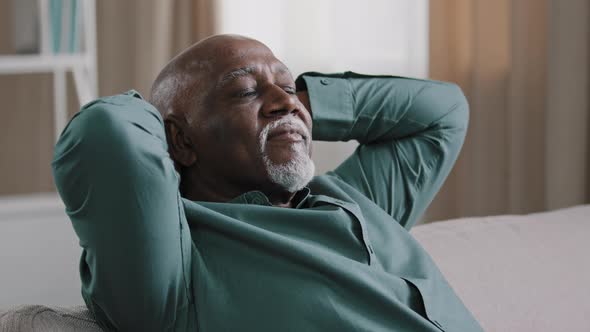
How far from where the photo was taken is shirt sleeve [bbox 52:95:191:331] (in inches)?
43.6

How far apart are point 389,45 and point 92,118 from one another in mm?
2415

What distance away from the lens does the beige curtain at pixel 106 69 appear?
3383 millimetres

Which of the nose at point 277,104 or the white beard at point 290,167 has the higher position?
the nose at point 277,104

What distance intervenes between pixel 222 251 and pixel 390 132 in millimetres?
547

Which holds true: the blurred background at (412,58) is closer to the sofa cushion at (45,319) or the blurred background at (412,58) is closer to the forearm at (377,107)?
the forearm at (377,107)

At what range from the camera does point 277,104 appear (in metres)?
1.41

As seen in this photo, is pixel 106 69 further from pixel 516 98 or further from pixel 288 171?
pixel 288 171

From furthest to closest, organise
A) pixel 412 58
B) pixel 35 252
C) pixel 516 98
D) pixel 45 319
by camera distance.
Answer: pixel 412 58
pixel 516 98
pixel 35 252
pixel 45 319

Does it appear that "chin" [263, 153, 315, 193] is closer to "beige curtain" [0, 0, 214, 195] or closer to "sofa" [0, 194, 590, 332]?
"sofa" [0, 194, 590, 332]

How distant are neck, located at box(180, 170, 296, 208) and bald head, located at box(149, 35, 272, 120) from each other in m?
0.10

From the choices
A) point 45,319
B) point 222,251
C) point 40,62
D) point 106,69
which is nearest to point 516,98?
point 106,69

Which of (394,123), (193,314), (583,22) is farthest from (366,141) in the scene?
(583,22)

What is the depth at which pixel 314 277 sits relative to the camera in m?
1.27

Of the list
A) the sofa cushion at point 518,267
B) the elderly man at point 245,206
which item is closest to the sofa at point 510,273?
the sofa cushion at point 518,267
